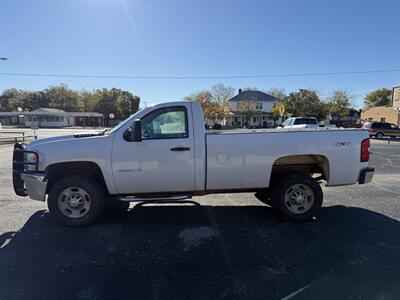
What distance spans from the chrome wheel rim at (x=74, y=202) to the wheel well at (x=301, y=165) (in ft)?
10.9

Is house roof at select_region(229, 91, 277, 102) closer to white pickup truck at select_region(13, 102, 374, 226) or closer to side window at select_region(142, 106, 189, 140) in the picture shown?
white pickup truck at select_region(13, 102, 374, 226)

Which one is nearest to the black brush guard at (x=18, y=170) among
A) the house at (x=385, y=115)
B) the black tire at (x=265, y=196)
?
the black tire at (x=265, y=196)

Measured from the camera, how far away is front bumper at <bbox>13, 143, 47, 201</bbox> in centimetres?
472

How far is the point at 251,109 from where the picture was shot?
62375mm

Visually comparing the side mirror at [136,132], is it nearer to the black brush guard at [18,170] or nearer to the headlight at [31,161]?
the headlight at [31,161]

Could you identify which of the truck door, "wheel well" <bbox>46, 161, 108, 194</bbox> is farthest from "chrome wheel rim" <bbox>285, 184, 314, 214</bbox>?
"wheel well" <bbox>46, 161, 108, 194</bbox>

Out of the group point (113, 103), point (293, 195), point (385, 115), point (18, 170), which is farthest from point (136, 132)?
point (113, 103)

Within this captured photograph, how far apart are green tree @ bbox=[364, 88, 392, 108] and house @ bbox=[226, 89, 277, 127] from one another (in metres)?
40.1

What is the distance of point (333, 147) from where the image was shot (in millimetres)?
5055

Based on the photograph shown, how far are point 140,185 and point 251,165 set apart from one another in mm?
1902

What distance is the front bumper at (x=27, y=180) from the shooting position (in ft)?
15.5

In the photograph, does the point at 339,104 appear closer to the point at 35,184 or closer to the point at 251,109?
the point at 251,109

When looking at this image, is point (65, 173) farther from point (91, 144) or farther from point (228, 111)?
point (228, 111)

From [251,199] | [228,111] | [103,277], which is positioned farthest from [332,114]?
[103,277]
